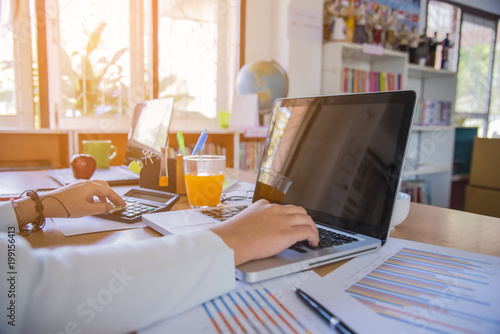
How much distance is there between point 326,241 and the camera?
22.9 inches

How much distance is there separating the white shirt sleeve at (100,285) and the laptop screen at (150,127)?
762 millimetres

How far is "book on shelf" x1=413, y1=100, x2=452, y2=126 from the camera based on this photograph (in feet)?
10.1

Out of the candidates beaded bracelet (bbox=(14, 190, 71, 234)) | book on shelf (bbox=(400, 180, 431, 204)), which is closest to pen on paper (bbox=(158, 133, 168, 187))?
beaded bracelet (bbox=(14, 190, 71, 234))

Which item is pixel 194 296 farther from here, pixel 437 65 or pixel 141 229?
pixel 437 65

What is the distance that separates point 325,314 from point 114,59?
2434 mm

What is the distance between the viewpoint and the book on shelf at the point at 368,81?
267 cm

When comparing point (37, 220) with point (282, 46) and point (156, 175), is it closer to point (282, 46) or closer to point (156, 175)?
point (156, 175)

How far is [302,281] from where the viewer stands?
0.47 m

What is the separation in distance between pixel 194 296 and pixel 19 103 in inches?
91.9

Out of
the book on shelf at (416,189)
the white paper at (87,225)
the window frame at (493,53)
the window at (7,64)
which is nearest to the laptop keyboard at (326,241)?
the white paper at (87,225)

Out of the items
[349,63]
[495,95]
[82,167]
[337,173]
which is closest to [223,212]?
[337,173]

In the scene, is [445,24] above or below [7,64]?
above

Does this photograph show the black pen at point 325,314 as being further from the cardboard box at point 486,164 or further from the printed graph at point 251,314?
the cardboard box at point 486,164

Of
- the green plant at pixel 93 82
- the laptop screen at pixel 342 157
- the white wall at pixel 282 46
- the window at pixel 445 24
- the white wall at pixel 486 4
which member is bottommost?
the laptop screen at pixel 342 157
